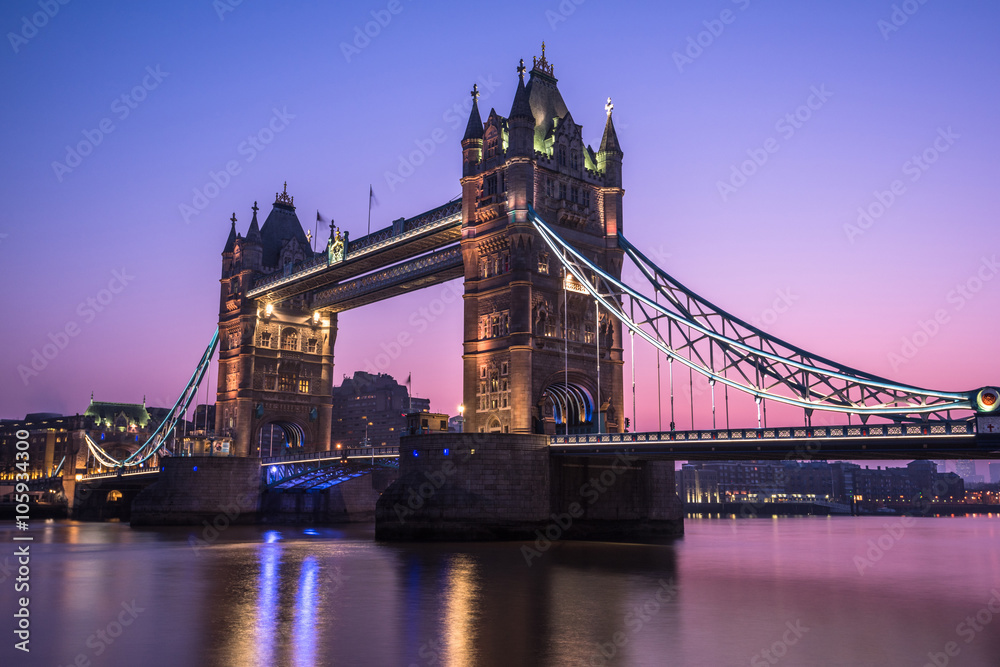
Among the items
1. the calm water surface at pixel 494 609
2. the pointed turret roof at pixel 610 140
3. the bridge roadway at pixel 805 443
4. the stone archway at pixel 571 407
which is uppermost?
the pointed turret roof at pixel 610 140

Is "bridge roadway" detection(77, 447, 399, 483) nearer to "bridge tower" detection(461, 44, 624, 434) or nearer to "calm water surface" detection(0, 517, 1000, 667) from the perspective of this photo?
"bridge tower" detection(461, 44, 624, 434)

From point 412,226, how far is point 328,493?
3120 cm

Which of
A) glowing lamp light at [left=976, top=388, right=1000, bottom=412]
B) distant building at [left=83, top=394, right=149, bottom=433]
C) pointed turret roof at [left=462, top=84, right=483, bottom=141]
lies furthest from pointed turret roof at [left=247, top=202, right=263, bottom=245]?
glowing lamp light at [left=976, top=388, right=1000, bottom=412]

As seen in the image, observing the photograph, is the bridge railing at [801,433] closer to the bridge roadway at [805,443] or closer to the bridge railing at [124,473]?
the bridge roadway at [805,443]

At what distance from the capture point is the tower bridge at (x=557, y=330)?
3903 centimetres

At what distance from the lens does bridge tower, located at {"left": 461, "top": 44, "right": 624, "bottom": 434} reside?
5481 centimetres

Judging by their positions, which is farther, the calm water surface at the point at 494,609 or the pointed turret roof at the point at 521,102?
the pointed turret roof at the point at 521,102

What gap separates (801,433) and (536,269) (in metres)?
21.7

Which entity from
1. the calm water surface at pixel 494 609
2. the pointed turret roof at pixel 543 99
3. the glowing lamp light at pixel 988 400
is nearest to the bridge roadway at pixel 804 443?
the glowing lamp light at pixel 988 400

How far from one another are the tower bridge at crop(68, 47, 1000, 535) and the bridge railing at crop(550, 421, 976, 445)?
7 cm

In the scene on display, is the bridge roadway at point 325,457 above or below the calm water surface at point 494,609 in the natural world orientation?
above

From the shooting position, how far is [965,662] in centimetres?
1800

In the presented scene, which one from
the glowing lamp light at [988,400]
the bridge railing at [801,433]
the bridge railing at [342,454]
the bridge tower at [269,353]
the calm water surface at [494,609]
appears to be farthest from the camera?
the bridge tower at [269,353]

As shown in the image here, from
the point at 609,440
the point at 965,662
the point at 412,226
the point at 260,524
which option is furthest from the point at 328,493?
the point at 965,662
